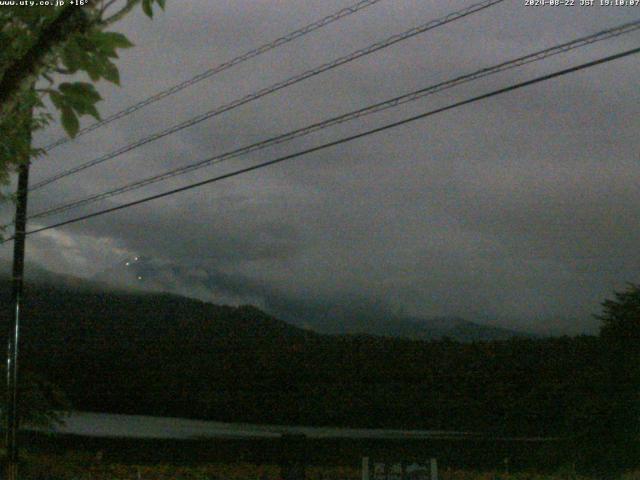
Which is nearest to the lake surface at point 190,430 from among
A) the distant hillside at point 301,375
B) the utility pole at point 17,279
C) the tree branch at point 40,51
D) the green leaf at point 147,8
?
the distant hillside at point 301,375

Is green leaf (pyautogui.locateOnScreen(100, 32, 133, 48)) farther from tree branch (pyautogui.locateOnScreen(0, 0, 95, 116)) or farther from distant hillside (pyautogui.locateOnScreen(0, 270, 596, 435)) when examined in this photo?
distant hillside (pyautogui.locateOnScreen(0, 270, 596, 435))

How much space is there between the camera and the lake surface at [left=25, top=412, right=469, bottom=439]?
27916 mm

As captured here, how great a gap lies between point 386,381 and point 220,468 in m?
12.3

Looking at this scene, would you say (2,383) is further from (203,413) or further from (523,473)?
(203,413)

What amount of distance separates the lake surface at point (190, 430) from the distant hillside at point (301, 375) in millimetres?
713

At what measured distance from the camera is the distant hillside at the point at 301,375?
29516 millimetres

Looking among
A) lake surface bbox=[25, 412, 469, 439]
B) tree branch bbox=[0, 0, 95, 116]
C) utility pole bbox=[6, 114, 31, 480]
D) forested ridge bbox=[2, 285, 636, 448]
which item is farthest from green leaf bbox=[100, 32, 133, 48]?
lake surface bbox=[25, 412, 469, 439]

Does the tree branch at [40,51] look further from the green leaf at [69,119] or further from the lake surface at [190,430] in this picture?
the lake surface at [190,430]

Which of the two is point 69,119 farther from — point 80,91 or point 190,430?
point 190,430

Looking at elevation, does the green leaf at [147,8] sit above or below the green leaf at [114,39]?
above

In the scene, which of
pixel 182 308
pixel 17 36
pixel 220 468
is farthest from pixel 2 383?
pixel 182 308

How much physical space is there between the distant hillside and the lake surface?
2.34 ft

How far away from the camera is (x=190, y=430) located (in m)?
31.3

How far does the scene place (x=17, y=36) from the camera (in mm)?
4012
